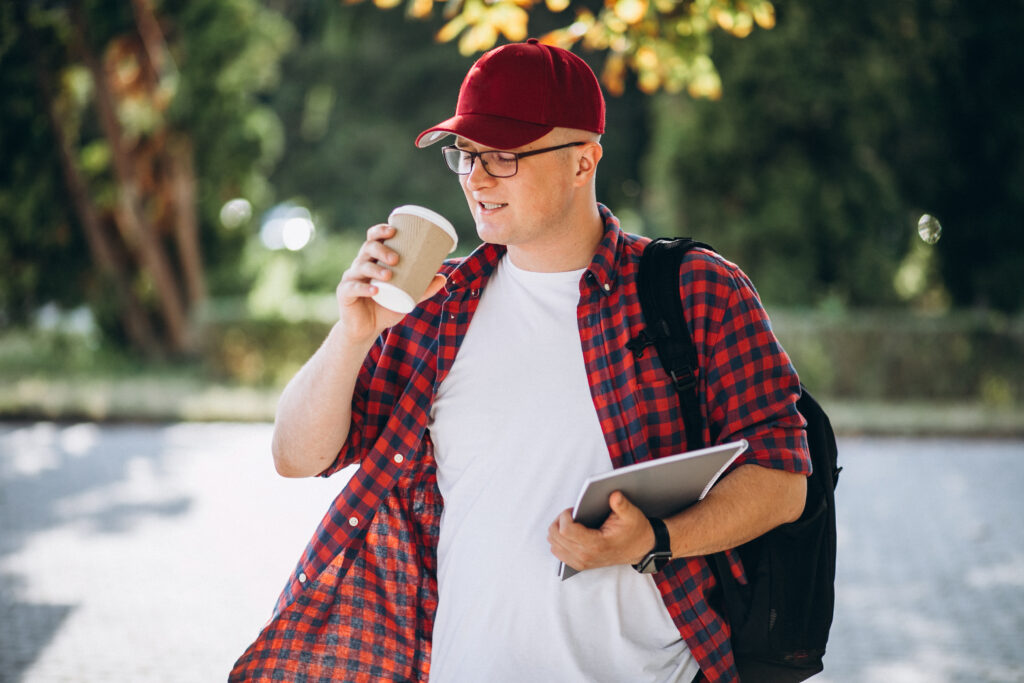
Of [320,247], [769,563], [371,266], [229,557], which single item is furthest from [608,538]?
[320,247]

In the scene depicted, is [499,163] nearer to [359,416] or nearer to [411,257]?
[411,257]

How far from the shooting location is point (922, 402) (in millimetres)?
13367

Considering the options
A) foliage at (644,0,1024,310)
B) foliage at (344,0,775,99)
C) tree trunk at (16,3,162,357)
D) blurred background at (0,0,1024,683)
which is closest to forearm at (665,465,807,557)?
foliage at (344,0,775,99)

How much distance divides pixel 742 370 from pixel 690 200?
12911mm

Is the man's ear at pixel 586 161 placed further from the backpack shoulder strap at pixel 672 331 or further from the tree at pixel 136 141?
the tree at pixel 136 141

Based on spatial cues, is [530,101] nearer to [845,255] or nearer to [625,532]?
[625,532]

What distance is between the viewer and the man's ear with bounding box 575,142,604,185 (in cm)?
222

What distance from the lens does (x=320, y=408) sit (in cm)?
212

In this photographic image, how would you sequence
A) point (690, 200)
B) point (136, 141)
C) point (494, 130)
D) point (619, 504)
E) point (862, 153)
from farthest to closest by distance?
point (136, 141)
point (690, 200)
point (862, 153)
point (494, 130)
point (619, 504)

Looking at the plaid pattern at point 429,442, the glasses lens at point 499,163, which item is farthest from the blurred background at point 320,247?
the glasses lens at point 499,163

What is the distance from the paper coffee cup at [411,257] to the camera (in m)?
1.95

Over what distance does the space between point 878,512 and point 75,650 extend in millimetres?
6042

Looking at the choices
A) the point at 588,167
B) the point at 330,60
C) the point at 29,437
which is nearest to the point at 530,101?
the point at 588,167

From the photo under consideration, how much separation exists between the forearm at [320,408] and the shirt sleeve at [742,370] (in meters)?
0.67
